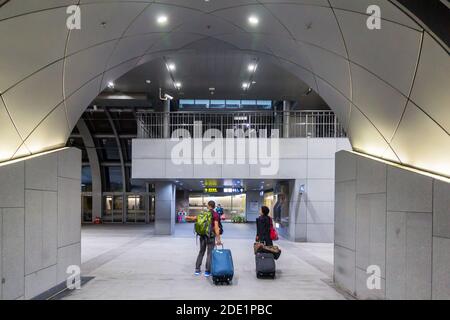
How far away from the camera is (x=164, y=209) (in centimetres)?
2061

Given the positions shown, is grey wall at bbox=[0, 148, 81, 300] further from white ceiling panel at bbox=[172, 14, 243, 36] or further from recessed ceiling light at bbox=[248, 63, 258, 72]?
recessed ceiling light at bbox=[248, 63, 258, 72]

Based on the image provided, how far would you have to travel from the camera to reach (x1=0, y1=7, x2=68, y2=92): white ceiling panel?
519 centimetres

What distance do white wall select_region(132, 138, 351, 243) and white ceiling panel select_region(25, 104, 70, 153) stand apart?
9.89m

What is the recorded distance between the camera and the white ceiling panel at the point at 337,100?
8.27 m

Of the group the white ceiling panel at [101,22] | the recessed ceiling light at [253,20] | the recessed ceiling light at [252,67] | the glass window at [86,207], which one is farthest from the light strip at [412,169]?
the glass window at [86,207]

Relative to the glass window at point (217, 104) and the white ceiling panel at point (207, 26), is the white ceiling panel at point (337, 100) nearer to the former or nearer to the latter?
the white ceiling panel at point (207, 26)

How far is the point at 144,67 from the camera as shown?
1572 centimetres

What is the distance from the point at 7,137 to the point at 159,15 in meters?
3.76

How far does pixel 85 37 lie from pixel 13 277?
4302 millimetres

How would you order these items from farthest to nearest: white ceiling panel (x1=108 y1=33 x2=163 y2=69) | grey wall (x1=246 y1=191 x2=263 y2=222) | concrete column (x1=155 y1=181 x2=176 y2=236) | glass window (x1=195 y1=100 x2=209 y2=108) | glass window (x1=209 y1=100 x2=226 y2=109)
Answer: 1. grey wall (x1=246 y1=191 x2=263 y2=222)
2. glass window (x1=195 y1=100 x2=209 y2=108)
3. glass window (x1=209 y1=100 x2=226 y2=109)
4. concrete column (x1=155 y1=181 x2=176 y2=236)
5. white ceiling panel (x1=108 y1=33 x2=163 y2=69)

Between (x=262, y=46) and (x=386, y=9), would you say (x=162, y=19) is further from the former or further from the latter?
(x=386, y=9)

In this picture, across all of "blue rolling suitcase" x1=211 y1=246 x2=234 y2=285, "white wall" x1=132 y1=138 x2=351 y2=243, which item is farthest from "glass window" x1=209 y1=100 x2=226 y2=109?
"blue rolling suitcase" x1=211 y1=246 x2=234 y2=285
